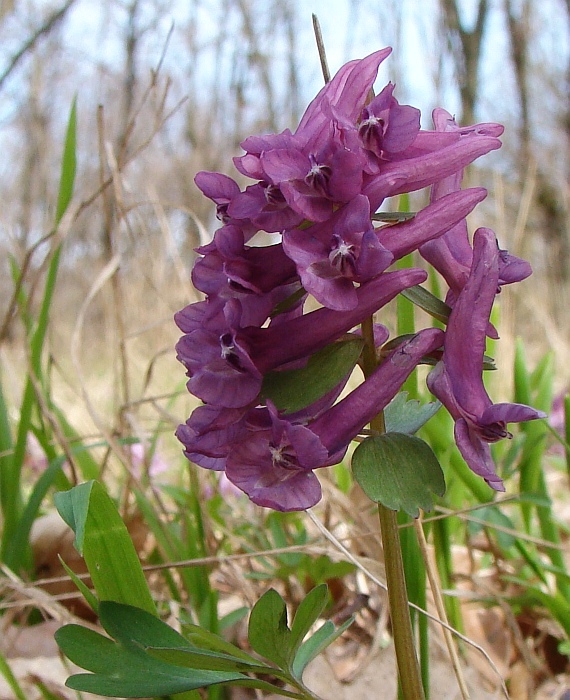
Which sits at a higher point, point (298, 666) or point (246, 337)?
point (246, 337)

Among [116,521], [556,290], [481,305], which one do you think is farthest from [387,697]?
[556,290]

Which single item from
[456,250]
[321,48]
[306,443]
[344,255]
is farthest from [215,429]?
[321,48]

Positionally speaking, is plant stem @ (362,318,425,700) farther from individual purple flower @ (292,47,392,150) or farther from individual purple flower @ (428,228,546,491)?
individual purple flower @ (292,47,392,150)

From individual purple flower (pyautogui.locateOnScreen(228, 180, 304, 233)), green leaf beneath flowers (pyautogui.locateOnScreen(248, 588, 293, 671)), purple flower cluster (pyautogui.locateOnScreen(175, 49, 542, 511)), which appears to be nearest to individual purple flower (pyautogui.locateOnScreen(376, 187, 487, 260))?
purple flower cluster (pyautogui.locateOnScreen(175, 49, 542, 511))

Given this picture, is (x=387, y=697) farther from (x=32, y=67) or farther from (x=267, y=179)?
(x=32, y=67)

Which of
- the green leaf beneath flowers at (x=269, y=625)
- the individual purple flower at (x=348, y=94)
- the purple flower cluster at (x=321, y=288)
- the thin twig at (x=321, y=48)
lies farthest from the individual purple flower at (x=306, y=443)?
the thin twig at (x=321, y=48)
